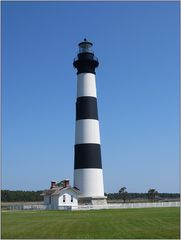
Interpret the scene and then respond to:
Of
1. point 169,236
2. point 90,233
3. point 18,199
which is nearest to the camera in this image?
point 169,236

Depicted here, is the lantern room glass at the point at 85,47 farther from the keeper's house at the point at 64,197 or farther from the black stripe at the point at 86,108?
the keeper's house at the point at 64,197

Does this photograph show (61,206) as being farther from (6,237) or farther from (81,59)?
(6,237)

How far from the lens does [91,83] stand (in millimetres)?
41375

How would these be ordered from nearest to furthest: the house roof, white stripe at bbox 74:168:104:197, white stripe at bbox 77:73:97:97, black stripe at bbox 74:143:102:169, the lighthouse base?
black stripe at bbox 74:143:102:169, white stripe at bbox 74:168:104:197, the lighthouse base, the house roof, white stripe at bbox 77:73:97:97

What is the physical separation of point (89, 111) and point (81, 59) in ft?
19.4

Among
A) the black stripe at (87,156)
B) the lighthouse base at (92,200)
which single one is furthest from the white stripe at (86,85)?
the lighthouse base at (92,200)

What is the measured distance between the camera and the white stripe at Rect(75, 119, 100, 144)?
39.6 metres

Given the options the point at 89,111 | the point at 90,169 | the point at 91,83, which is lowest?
the point at 90,169

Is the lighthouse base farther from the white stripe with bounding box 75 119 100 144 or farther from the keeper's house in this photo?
the white stripe with bounding box 75 119 100 144

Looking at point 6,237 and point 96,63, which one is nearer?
point 6,237

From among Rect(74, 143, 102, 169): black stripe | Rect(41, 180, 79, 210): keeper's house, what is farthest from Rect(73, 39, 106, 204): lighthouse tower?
Rect(41, 180, 79, 210): keeper's house

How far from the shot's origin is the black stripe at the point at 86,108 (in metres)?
40.1

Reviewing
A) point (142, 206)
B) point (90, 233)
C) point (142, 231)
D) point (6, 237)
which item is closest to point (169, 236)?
point (142, 231)

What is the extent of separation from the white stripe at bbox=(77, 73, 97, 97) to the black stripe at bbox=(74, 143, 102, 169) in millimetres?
5210
